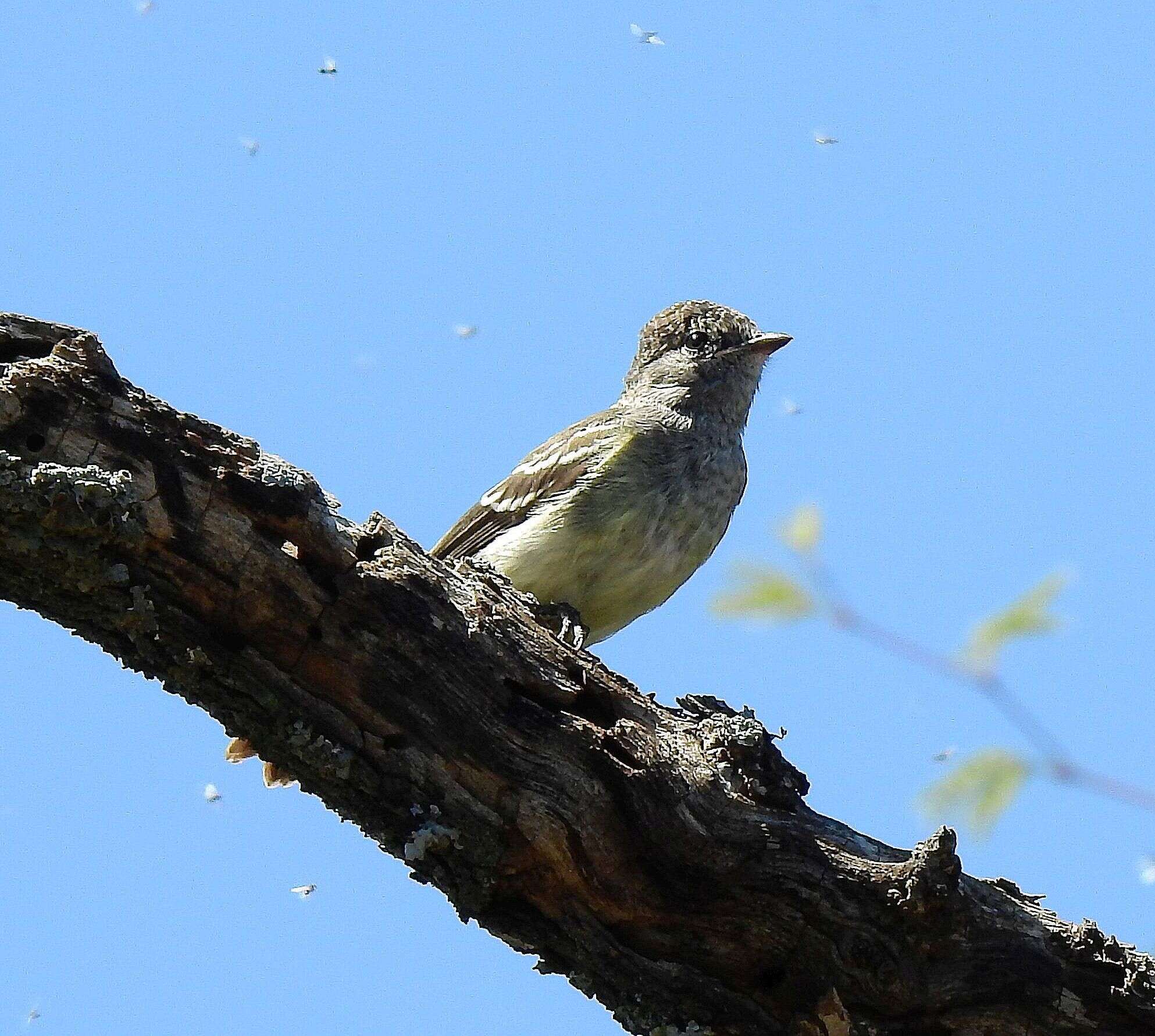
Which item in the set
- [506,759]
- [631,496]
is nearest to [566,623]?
[631,496]

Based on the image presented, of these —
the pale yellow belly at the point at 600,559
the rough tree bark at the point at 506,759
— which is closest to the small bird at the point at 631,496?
the pale yellow belly at the point at 600,559

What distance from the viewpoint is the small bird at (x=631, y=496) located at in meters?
6.50

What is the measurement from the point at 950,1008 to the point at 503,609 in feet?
6.05

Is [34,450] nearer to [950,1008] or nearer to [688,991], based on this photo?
[688,991]

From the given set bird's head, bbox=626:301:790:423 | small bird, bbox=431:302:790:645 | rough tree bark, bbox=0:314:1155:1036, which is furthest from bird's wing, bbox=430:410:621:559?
rough tree bark, bbox=0:314:1155:1036

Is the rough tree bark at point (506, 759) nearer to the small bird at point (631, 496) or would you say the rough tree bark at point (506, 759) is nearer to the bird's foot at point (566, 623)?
the bird's foot at point (566, 623)

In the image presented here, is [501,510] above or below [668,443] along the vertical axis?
→ below

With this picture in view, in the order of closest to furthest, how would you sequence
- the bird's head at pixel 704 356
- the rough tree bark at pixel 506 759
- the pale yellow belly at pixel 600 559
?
the rough tree bark at pixel 506 759
the pale yellow belly at pixel 600 559
the bird's head at pixel 704 356

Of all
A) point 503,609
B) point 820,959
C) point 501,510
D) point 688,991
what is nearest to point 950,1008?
point 820,959

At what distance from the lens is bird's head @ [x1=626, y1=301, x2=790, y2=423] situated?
7.69 meters

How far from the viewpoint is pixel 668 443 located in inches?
279

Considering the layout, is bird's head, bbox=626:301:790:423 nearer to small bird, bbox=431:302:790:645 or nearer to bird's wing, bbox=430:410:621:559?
small bird, bbox=431:302:790:645

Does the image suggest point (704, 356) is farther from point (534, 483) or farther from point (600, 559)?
point (600, 559)

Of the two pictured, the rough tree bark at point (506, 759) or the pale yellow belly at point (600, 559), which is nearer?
the rough tree bark at point (506, 759)
